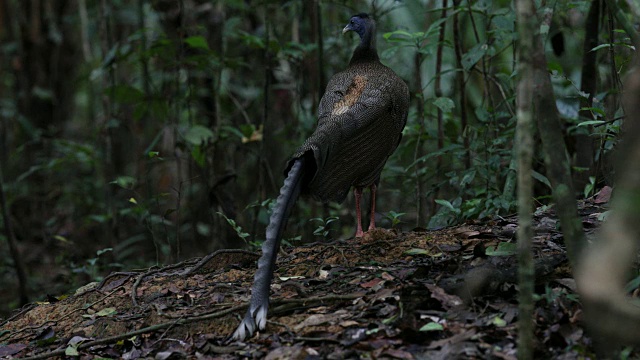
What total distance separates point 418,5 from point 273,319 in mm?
5672

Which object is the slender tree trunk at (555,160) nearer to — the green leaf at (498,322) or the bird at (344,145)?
the green leaf at (498,322)

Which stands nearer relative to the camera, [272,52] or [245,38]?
[245,38]

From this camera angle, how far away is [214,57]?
272 inches

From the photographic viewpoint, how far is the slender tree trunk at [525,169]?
2.52 meters

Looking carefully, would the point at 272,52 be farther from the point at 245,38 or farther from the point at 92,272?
the point at 92,272

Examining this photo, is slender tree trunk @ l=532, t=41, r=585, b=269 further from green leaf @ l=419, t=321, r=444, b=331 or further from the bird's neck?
the bird's neck

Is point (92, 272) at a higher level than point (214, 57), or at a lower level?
lower

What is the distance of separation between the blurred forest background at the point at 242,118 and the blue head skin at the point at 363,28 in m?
0.20

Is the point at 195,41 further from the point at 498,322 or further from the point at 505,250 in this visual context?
the point at 498,322

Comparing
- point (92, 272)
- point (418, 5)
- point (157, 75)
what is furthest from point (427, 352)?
point (157, 75)

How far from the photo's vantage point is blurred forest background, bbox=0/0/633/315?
571 cm

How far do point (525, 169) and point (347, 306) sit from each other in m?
1.41

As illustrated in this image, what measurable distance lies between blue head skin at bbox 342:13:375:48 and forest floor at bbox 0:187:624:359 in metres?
1.61

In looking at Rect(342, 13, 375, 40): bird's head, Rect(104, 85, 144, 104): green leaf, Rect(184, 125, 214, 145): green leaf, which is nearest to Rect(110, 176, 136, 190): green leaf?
Rect(184, 125, 214, 145): green leaf
